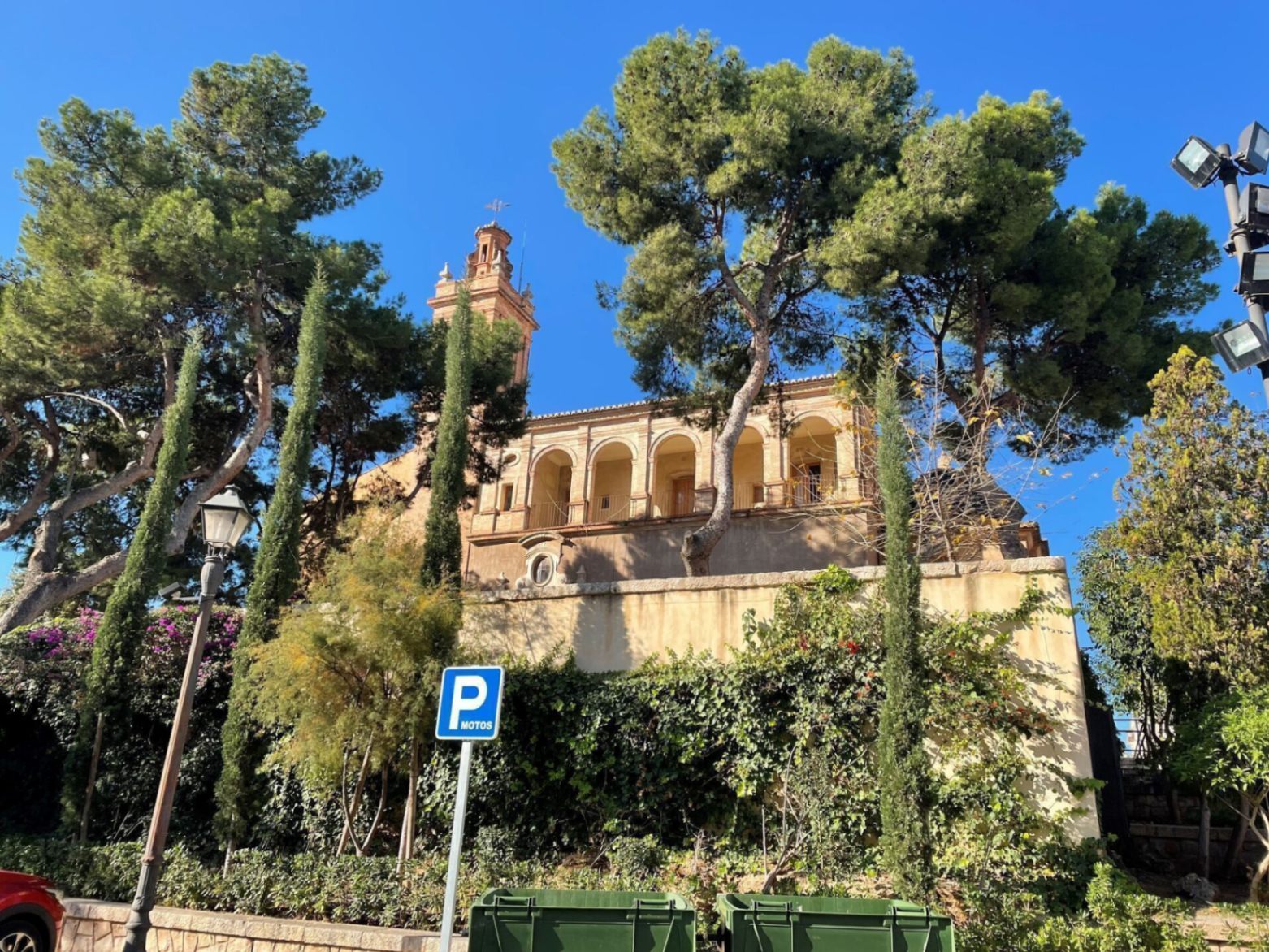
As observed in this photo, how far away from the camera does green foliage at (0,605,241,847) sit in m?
11.3

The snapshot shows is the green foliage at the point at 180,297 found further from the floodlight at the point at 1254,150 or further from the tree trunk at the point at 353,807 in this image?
the floodlight at the point at 1254,150

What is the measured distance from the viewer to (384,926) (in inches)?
324

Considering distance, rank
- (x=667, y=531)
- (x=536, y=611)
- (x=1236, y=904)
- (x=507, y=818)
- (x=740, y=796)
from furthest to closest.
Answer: (x=667, y=531) → (x=536, y=611) → (x=507, y=818) → (x=740, y=796) → (x=1236, y=904)

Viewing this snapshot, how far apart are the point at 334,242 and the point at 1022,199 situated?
12807mm

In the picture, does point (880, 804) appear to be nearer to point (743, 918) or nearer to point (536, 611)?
point (743, 918)

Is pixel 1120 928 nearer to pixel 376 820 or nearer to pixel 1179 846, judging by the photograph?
pixel 1179 846

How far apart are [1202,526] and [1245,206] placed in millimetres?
5120

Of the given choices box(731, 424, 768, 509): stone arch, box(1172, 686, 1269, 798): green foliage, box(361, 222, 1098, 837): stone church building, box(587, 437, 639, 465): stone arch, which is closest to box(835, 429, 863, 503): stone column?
box(361, 222, 1098, 837): stone church building

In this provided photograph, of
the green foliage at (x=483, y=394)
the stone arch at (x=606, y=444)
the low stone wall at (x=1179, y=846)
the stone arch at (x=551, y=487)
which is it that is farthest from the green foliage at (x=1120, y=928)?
the stone arch at (x=551, y=487)

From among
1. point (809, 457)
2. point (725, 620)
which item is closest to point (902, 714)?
point (725, 620)

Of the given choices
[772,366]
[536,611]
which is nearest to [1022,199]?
[772,366]

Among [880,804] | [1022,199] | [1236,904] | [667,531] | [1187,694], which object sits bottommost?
[1236,904]

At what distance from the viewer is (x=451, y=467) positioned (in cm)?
1254

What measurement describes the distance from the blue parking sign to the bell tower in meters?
31.7
